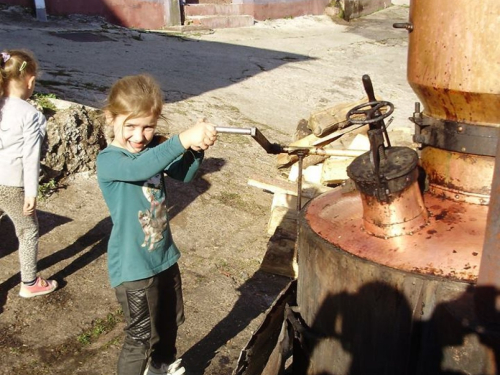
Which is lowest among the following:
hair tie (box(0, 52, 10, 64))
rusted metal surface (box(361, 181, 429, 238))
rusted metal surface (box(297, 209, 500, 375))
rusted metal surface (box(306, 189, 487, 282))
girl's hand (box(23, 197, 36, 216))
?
girl's hand (box(23, 197, 36, 216))

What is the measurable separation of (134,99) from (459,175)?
4.36ft

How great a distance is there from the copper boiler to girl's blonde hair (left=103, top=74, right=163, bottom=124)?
0.81m

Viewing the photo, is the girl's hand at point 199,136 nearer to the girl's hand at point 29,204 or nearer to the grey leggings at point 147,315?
the grey leggings at point 147,315

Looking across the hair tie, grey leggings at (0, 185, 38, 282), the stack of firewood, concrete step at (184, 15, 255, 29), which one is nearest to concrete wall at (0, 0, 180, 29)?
concrete step at (184, 15, 255, 29)

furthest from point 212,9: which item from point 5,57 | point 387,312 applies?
point 387,312

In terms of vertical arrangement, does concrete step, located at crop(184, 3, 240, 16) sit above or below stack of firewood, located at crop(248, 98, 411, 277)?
above

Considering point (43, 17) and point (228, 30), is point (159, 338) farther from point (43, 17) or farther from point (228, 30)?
point (228, 30)

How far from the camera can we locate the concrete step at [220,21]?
15.3 metres

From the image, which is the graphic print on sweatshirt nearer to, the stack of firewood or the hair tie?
the stack of firewood

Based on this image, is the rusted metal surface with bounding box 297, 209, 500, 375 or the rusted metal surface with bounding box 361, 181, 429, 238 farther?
the rusted metal surface with bounding box 361, 181, 429, 238

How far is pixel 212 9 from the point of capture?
15891 millimetres

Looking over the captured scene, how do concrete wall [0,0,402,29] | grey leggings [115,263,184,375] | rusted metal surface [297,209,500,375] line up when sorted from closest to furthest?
rusted metal surface [297,209,500,375], grey leggings [115,263,184,375], concrete wall [0,0,402,29]

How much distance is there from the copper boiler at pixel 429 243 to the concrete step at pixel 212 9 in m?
14.0

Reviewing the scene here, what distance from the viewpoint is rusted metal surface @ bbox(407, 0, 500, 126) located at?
6.43 ft
